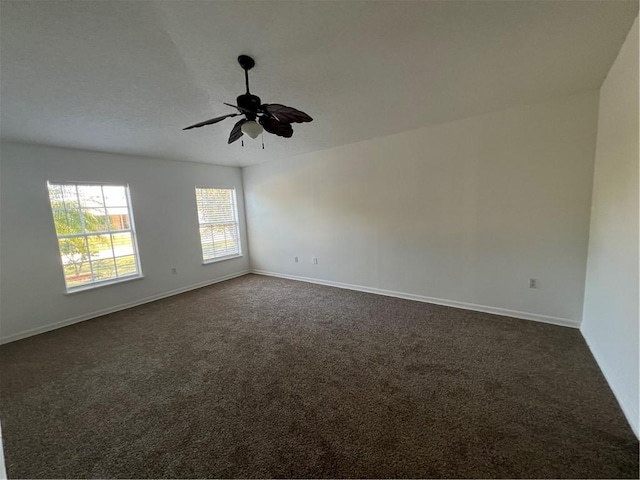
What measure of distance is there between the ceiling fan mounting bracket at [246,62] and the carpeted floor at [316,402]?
107 inches

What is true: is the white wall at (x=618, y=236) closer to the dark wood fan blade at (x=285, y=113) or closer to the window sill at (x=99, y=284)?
the dark wood fan blade at (x=285, y=113)

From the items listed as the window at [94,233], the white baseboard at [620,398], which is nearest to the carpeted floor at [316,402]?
the white baseboard at [620,398]

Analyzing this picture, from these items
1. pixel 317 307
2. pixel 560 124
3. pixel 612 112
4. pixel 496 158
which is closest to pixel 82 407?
pixel 317 307

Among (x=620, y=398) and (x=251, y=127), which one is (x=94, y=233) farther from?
(x=620, y=398)

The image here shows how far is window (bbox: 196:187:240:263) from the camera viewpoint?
5246mm

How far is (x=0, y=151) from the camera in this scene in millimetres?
3053

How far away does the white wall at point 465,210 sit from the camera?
2.82 m

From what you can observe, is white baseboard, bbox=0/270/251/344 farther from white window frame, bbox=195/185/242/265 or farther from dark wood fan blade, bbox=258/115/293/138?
dark wood fan blade, bbox=258/115/293/138

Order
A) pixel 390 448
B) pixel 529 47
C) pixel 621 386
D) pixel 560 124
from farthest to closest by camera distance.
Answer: pixel 560 124 → pixel 529 47 → pixel 621 386 → pixel 390 448

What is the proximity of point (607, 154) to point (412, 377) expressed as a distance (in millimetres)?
2612

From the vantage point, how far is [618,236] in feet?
6.51

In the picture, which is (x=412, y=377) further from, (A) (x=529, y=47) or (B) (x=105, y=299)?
(B) (x=105, y=299)

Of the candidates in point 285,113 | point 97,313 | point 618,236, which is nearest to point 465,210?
point 618,236

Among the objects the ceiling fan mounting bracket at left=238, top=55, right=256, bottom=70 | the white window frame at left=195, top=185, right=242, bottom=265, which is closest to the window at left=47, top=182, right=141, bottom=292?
the white window frame at left=195, top=185, right=242, bottom=265
